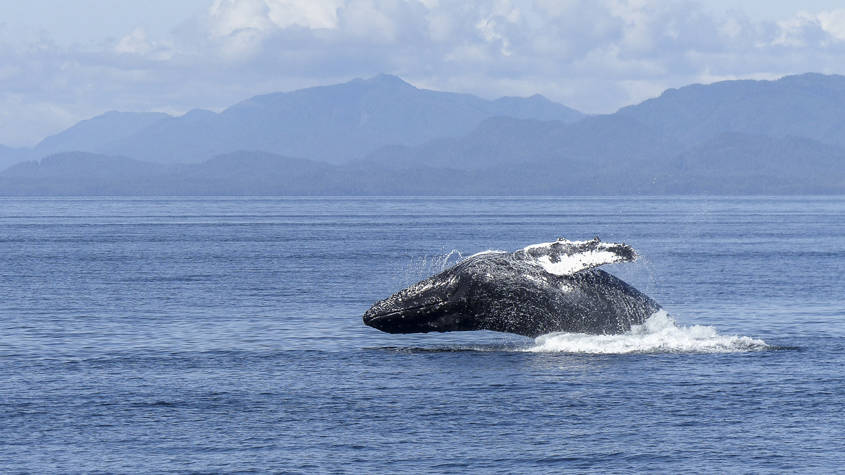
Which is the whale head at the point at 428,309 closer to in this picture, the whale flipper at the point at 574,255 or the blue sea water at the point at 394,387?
the blue sea water at the point at 394,387

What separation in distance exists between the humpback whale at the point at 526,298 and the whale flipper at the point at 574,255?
0.03m

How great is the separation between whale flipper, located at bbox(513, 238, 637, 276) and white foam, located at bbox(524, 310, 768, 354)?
81.8 inches

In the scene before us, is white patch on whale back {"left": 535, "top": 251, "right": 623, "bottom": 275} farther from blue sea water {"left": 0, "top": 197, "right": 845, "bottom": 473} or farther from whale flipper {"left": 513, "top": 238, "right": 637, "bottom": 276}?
blue sea water {"left": 0, "top": 197, "right": 845, "bottom": 473}

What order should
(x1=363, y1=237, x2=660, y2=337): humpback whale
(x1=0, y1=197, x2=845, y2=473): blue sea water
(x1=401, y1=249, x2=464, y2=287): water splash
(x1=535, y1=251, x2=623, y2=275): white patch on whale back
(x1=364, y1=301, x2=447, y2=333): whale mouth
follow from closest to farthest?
(x1=0, y1=197, x2=845, y2=473): blue sea water < (x1=535, y1=251, x2=623, y2=275): white patch on whale back < (x1=363, y1=237, x2=660, y2=337): humpback whale < (x1=364, y1=301, x2=447, y2=333): whale mouth < (x1=401, y1=249, x2=464, y2=287): water splash

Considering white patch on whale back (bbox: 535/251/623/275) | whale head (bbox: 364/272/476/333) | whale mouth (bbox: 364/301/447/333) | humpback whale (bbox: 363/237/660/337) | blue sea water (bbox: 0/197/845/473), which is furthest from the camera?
whale mouth (bbox: 364/301/447/333)

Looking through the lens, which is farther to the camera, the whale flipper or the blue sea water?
the whale flipper

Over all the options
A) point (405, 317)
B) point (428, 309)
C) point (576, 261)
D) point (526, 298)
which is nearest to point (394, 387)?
point (428, 309)

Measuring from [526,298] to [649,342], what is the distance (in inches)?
145

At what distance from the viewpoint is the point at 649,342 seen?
105 feet

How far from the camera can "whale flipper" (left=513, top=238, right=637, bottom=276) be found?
2889 cm

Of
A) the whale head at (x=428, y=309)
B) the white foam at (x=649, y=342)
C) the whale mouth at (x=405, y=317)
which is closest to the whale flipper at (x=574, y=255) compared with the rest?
the whale head at (x=428, y=309)

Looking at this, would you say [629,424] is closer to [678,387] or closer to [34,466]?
[678,387]

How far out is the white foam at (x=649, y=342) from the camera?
103 feet

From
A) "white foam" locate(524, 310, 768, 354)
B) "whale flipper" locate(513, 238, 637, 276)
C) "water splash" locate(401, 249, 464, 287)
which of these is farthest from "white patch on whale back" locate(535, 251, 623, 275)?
"water splash" locate(401, 249, 464, 287)
